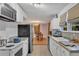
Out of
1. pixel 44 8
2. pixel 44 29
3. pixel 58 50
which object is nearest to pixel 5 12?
pixel 58 50

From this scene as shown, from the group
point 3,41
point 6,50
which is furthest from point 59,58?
point 3,41

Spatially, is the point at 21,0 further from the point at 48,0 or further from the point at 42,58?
the point at 42,58

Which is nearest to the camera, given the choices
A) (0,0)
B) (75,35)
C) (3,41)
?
(0,0)

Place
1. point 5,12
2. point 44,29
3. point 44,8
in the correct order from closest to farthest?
point 5,12, point 44,8, point 44,29

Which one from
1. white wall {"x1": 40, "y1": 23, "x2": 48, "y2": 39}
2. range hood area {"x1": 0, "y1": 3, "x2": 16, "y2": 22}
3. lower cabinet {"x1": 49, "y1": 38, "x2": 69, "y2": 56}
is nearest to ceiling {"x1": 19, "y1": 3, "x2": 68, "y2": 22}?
lower cabinet {"x1": 49, "y1": 38, "x2": 69, "y2": 56}

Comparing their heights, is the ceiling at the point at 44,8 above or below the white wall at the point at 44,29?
above

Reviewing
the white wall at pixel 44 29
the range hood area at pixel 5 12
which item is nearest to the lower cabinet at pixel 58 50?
the range hood area at pixel 5 12

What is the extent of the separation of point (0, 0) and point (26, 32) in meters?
4.97

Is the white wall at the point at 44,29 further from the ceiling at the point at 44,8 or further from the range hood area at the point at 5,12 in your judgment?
the range hood area at the point at 5,12

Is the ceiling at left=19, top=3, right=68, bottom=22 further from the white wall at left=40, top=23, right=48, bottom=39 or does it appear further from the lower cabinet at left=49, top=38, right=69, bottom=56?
the white wall at left=40, top=23, right=48, bottom=39

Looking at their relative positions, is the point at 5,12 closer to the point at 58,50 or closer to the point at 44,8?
the point at 58,50

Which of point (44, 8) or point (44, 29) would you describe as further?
point (44, 29)

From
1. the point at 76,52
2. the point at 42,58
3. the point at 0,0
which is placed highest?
the point at 0,0

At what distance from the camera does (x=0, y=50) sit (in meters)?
2.30
